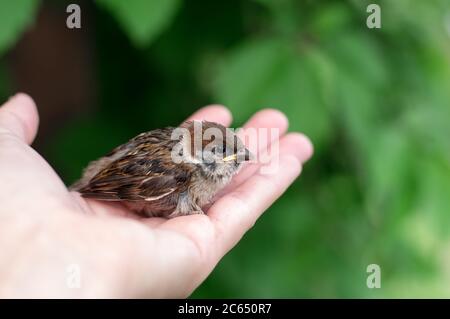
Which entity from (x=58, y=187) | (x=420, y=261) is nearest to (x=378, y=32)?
(x=420, y=261)

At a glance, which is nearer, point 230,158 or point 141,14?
point 141,14

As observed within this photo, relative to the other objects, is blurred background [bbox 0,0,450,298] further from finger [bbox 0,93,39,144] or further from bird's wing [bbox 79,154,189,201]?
bird's wing [bbox 79,154,189,201]

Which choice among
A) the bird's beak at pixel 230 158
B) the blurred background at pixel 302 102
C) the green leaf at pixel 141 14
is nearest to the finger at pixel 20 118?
the blurred background at pixel 302 102

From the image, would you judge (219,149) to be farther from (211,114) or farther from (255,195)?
(211,114)

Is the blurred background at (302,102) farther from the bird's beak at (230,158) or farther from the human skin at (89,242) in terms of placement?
the human skin at (89,242)

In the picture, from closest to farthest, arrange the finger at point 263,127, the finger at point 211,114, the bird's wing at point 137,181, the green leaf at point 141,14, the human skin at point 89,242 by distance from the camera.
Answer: the human skin at point 89,242
the green leaf at point 141,14
the bird's wing at point 137,181
the finger at point 263,127
the finger at point 211,114

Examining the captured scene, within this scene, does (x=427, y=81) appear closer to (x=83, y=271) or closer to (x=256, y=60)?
(x=256, y=60)

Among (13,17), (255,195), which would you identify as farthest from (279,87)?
(13,17)
